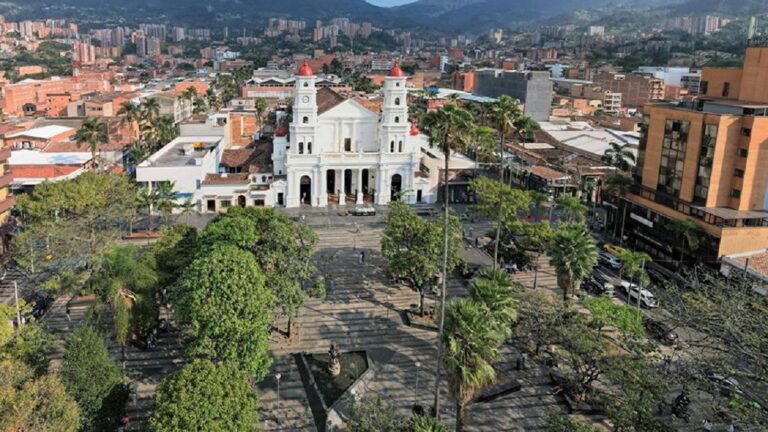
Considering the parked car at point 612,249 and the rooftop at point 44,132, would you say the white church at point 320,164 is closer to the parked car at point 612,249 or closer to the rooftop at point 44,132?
the rooftop at point 44,132

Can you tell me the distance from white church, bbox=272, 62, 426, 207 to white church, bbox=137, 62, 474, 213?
11 centimetres

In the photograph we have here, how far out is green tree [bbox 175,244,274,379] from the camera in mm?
26094

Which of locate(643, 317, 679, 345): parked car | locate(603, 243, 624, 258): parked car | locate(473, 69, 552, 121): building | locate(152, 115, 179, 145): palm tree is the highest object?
locate(473, 69, 552, 121): building

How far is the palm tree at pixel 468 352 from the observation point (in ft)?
74.5

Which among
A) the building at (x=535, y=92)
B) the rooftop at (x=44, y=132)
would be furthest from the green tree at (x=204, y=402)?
the building at (x=535, y=92)

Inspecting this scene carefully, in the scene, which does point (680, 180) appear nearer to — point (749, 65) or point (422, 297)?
point (749, 65)

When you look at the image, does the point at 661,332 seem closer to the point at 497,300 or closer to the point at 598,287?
the point at 598,287

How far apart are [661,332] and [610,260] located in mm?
13133

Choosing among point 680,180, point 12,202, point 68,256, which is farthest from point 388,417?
point 12,202

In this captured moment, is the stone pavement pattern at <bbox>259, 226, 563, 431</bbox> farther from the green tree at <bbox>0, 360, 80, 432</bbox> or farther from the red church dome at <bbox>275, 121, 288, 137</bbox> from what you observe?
the red church dome at <bbox>275, 121, 288, 137</bbox>

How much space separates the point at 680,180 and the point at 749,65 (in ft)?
37.9

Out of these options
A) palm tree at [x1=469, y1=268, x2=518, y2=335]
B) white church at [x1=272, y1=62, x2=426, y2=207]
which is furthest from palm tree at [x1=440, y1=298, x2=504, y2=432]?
white church at [x1=272, y1=62, x2=426, y2=207]

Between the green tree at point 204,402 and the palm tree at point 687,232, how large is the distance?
3358 centimetres

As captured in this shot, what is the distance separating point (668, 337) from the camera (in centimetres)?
3453
